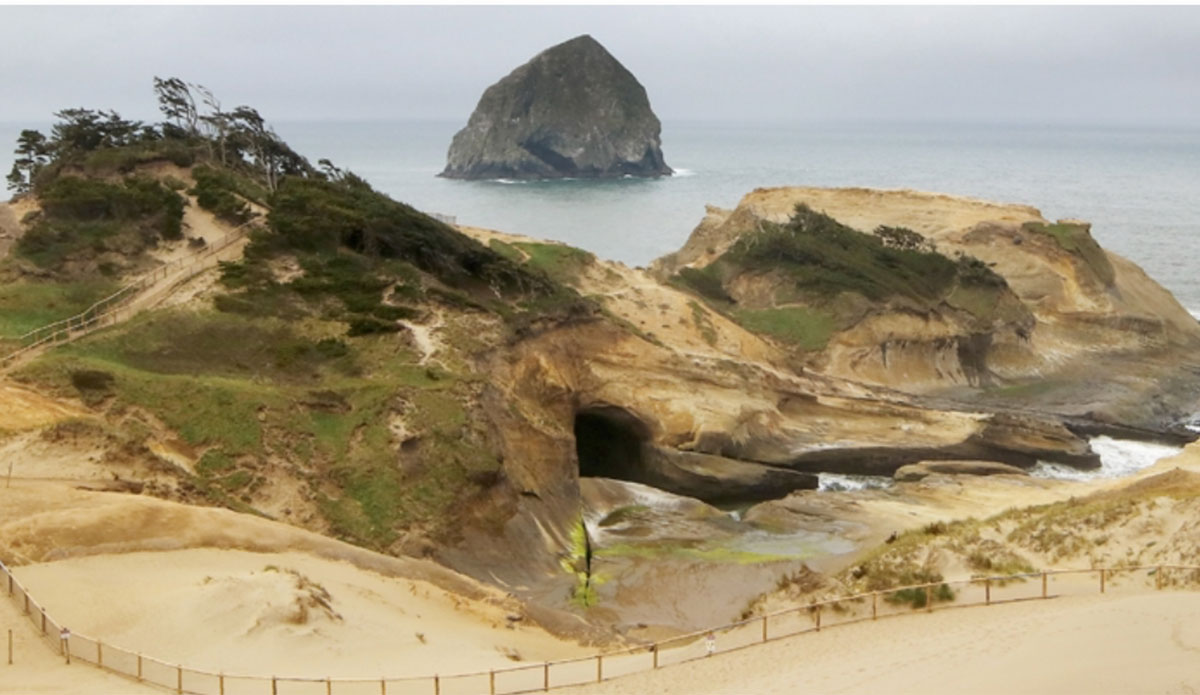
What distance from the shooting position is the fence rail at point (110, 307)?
3156cm

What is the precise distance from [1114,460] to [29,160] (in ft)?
135

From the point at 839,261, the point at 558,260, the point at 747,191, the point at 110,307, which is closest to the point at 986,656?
the point at 110,307

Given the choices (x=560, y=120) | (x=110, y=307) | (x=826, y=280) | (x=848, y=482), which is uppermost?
(x=560, y=120)

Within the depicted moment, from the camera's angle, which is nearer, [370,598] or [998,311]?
[370,598]

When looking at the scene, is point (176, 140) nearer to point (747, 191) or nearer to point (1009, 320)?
point (1009, 320)

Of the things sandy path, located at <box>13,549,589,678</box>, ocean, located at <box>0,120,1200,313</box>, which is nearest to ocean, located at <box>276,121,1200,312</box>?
ocean, located at <box>0,120,1200,313</box>

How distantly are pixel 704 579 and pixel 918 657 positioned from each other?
40.5ft

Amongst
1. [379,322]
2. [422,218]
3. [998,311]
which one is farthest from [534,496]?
[998,311]

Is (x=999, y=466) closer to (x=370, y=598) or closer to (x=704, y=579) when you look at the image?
(x=704, y=579)

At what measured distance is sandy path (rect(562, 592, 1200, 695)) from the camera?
687 inches

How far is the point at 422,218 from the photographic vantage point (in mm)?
41594

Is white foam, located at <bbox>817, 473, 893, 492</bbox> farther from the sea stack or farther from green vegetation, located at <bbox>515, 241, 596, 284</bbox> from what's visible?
the sea stack

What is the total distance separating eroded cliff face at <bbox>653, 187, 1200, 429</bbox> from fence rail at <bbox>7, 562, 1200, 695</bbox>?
2779 centimetres

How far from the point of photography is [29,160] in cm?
5009
